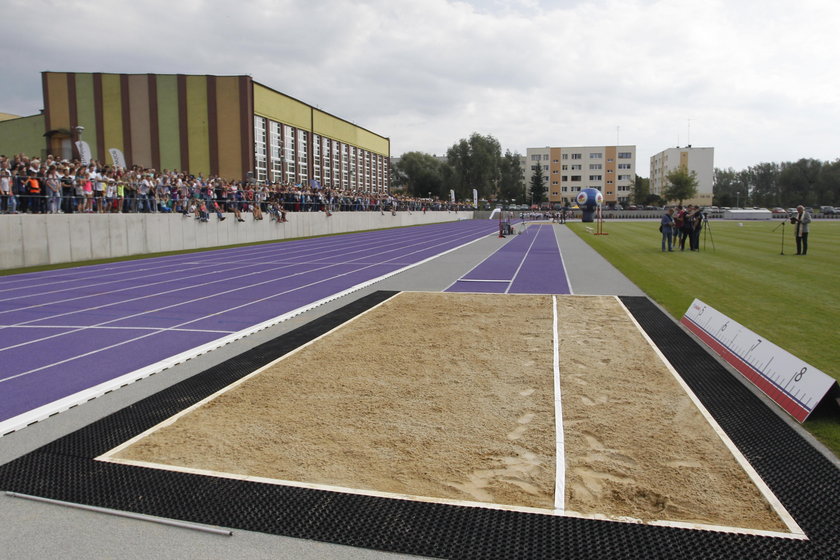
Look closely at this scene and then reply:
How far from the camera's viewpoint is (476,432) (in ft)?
15.8

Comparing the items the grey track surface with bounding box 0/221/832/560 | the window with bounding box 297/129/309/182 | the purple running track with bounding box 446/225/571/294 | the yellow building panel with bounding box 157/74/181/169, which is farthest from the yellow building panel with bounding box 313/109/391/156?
the grey track surface with bounding box 0/221/832/560

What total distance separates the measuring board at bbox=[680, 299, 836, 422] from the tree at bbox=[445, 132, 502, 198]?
3939 inches

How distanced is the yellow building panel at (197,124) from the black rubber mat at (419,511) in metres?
42.2

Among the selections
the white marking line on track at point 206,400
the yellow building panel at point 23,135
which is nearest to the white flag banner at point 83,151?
the white marking line on track at point 206,400

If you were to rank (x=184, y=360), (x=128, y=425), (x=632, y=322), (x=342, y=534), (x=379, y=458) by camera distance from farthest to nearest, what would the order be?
(x=632, y=322), (x=184, y=360), (x=128, y=425), (x=379, y=458), (x=342, y=534)

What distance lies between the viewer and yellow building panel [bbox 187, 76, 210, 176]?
140ft

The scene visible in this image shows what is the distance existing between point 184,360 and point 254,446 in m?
3.07

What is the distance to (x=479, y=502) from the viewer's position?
3.69 meters

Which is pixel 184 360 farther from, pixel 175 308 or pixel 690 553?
pixel 690 553

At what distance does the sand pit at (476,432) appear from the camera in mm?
3842

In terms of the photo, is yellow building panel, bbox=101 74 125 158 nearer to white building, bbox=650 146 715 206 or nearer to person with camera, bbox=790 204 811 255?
person with camera, bbox=790 204 811 255

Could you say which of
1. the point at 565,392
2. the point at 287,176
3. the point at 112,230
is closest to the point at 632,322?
the point at 565,392

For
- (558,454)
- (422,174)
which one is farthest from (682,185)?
(558,454)

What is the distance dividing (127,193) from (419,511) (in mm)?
22634
